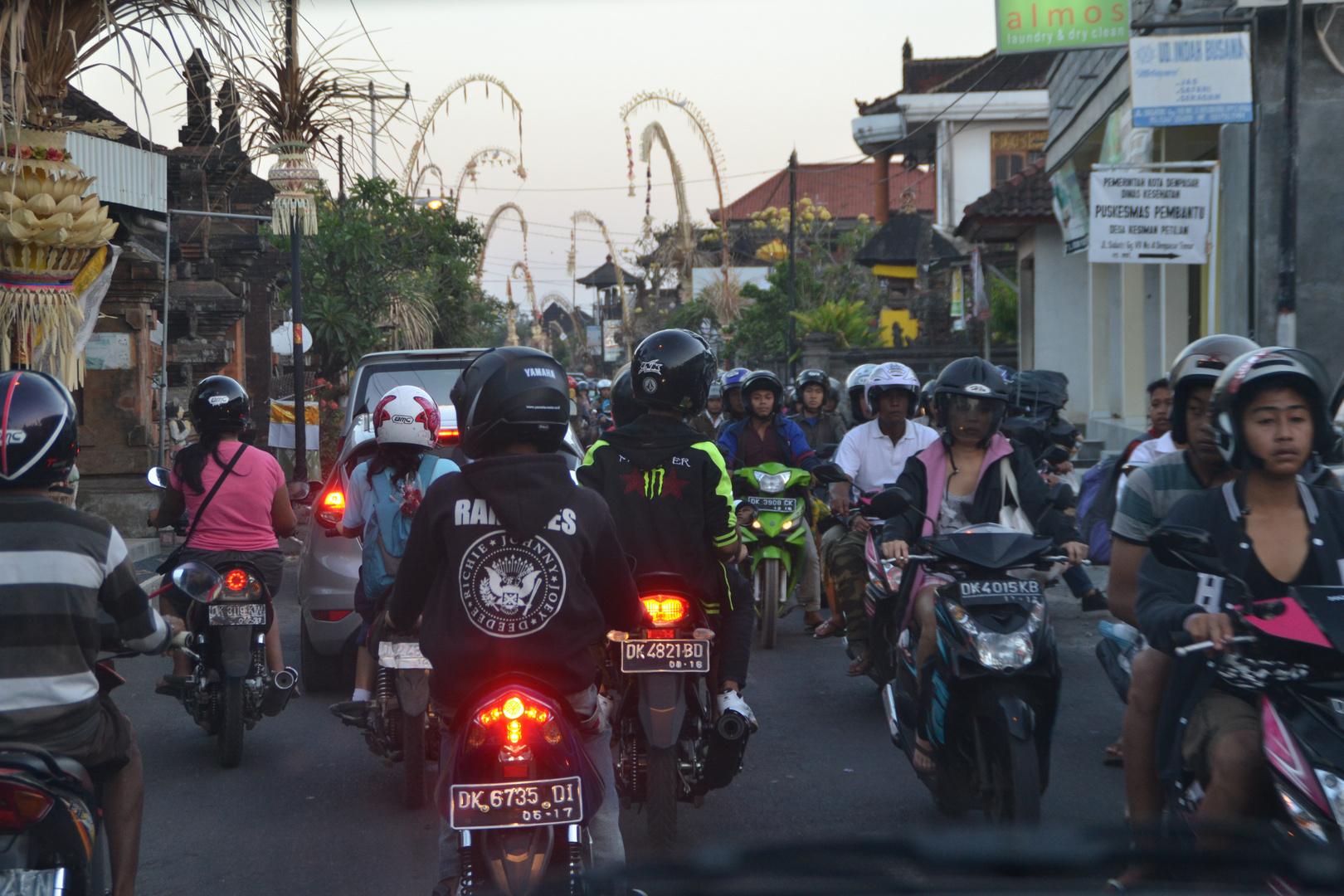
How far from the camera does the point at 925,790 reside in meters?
5.52

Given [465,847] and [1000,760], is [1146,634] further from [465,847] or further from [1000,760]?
[465,847]

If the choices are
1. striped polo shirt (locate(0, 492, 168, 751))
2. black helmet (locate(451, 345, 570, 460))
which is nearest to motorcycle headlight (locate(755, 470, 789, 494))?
black helmet (locate(451, 345, 570, 460))

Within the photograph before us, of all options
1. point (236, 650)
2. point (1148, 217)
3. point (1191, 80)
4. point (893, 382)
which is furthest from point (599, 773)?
point (1191, 80)

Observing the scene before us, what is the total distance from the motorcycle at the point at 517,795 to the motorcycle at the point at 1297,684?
1351 millimetres

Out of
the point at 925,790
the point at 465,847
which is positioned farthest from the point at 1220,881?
the point at 925,790

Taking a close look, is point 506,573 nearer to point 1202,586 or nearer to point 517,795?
point 517,795

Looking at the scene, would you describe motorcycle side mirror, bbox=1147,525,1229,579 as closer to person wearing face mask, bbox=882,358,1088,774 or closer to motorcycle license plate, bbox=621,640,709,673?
motorcycle license plate, bbox=621,640,709,673

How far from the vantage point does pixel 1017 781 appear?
4004mm

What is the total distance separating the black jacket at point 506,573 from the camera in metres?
3.19

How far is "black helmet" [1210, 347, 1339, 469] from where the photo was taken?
326cm

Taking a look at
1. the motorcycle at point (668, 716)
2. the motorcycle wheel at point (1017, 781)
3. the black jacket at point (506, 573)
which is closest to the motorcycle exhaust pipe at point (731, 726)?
the motorcycle at point (668, 716)

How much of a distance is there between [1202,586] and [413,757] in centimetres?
328

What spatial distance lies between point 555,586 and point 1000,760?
1.80 metres

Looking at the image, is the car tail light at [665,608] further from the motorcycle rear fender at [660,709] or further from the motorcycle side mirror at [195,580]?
the motorcycle side mirror at [195,580]
